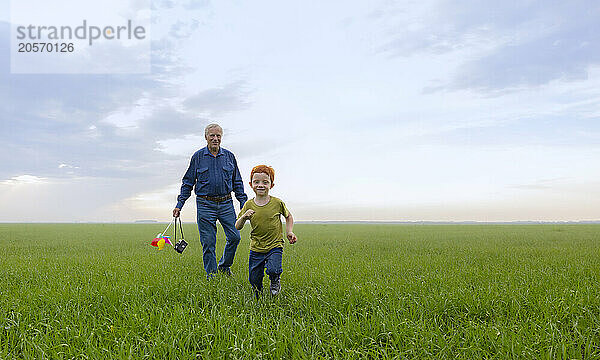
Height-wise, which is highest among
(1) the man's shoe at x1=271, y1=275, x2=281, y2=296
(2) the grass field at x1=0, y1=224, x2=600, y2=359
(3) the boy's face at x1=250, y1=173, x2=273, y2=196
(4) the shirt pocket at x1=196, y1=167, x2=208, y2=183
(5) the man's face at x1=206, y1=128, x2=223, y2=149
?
(5) the man's face at x1=206, y1=128, x2=223, y2=149

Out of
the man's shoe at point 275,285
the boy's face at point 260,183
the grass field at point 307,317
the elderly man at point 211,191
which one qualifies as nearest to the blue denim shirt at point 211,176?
the elderly man at point 211,191

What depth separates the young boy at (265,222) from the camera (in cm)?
488

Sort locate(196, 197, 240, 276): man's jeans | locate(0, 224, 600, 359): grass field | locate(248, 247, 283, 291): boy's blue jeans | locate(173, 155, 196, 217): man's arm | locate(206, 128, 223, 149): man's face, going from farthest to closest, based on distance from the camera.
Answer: locate(173, 155, 196, 217): man's arm < locate(196, 197, 240, 276): man's jeans < locate(206, 128, 223, 149): man's face < locate(248, 247, 283, 291): boy's blue jeans < locate(0, 224, 600, 359): grass field

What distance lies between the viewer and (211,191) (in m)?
6.60

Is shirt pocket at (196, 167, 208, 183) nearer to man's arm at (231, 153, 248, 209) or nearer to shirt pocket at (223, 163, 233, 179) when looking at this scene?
shirt pocket at (223, 163, 233, 179)

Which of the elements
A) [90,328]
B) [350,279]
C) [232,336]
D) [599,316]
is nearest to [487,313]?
[599,316]

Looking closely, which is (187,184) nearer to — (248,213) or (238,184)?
(238,184)

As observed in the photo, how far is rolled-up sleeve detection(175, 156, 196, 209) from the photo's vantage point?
678 cm

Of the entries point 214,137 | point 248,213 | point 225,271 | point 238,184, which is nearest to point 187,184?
point 238,184

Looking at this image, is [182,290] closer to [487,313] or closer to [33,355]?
[33,355]

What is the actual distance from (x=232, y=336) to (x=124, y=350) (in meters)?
0.99

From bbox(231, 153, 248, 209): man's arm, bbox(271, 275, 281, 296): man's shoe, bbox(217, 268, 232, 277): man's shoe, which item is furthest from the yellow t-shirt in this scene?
bbox(217, 268, 232, 277): man's shoe

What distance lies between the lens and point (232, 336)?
3699 millimetres

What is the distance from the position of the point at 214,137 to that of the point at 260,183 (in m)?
2.06
